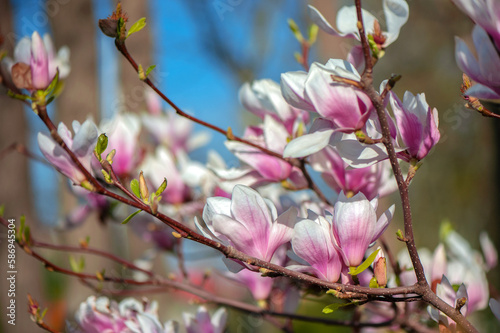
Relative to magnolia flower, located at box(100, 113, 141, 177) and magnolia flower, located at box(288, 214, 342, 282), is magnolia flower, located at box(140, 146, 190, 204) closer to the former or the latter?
magnolia flower, located at box(100, 113, 141, 177)

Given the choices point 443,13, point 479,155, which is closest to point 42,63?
point 443,13

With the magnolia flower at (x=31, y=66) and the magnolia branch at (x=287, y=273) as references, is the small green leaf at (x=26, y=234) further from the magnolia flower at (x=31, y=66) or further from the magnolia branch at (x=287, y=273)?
the magnolia branch at (x=287, y=273)

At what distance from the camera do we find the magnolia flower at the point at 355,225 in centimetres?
51

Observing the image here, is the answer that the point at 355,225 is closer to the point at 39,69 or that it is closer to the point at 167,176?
the point at 39,69

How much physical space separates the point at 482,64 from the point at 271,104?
365 millimetres

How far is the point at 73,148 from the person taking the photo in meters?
0.63

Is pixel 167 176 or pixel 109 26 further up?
pixel 109 26

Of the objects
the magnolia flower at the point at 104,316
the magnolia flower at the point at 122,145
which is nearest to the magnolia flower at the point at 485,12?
the magnolia flower at the point at 104,316

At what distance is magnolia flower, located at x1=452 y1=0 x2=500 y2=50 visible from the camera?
420mm

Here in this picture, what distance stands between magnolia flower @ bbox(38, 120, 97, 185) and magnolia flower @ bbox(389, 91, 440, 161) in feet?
1.20

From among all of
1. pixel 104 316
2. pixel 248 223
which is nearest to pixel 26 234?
pixel 104 316

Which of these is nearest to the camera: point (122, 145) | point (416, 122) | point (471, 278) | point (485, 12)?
point (485, 12)

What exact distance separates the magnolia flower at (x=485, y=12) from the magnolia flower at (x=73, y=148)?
17.2 inches

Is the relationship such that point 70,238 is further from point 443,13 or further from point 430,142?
point 443,13
